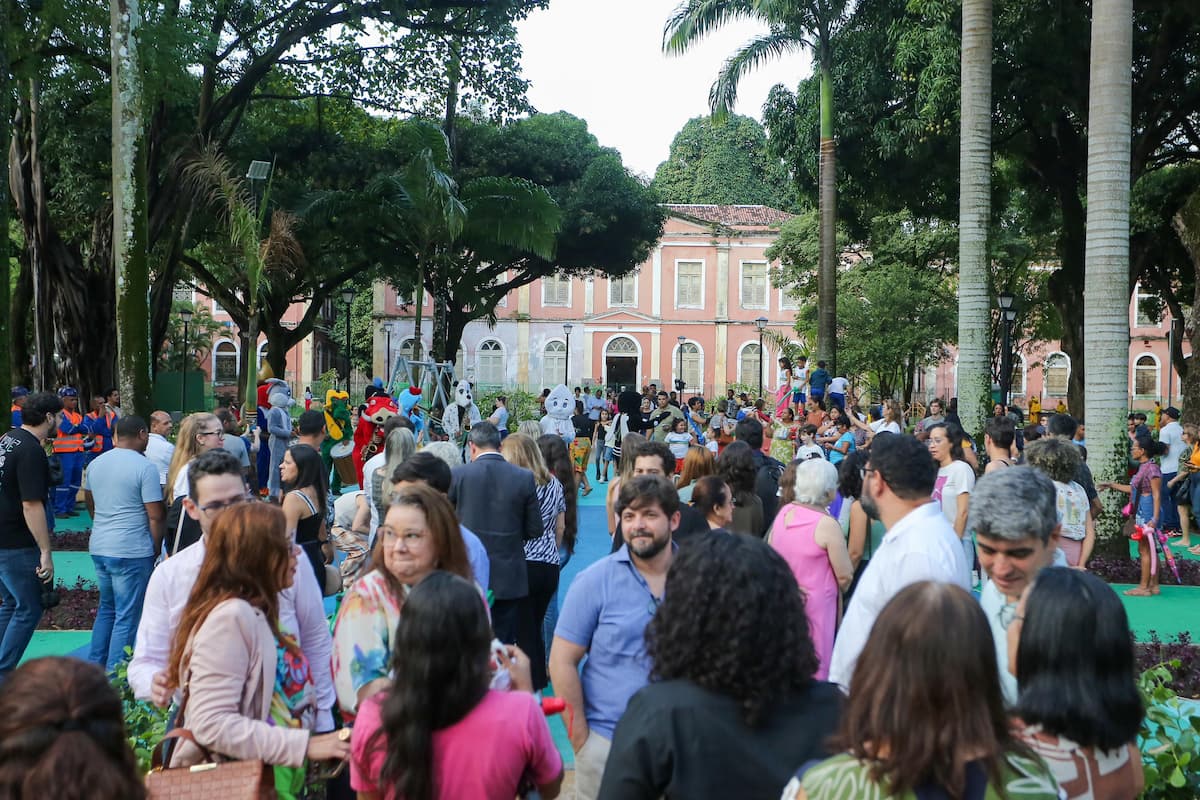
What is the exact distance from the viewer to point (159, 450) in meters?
8.27

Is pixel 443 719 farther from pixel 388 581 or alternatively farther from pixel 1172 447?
pixel 1172 447

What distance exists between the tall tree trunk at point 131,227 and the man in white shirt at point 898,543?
9.67m

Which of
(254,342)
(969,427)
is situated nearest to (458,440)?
(254,342)

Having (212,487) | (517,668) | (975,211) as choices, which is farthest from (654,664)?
(975,211)

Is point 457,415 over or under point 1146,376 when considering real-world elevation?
under

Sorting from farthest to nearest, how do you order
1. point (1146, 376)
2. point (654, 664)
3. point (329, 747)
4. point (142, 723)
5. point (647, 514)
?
point (1146, 376)
point (142, 723)
point (647, 514)
point (329, 747)
point (654, 664)

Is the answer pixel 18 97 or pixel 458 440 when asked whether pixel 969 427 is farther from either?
pixel 18 97

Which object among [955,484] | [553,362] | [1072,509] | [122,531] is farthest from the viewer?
[553,362]

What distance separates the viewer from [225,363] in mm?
57469

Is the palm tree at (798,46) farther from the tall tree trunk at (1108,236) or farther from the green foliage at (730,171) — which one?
the green foliage at (730,171)

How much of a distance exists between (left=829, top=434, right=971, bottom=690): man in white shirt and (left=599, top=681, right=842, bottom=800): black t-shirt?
1.11 metres

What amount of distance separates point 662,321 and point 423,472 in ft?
177

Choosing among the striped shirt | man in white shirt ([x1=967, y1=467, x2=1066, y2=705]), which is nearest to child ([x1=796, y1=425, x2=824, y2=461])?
the striped shirt

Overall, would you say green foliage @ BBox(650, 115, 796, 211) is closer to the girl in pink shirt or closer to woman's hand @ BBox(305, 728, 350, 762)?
woman's hand @ BBox(305, 728, 350, 762)
